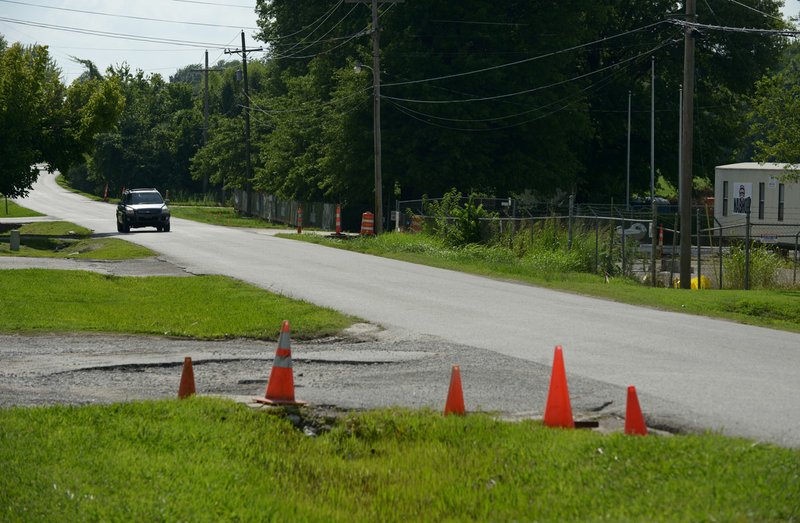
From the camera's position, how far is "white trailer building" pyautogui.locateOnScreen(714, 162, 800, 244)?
150 ft

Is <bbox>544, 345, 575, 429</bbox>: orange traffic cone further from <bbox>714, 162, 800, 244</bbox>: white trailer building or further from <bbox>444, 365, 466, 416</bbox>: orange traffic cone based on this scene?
<bbox>714, 162, 800, 244</bbox>: white trailer building

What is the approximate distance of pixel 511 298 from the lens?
21.2 metres

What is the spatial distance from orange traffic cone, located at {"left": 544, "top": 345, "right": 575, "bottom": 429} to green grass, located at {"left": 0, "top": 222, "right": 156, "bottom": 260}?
25.3 m

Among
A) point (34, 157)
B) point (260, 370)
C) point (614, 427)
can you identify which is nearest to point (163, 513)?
point (614, 427)

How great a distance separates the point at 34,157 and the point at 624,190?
36.0 metres

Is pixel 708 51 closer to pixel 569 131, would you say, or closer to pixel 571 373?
pixel 569 131

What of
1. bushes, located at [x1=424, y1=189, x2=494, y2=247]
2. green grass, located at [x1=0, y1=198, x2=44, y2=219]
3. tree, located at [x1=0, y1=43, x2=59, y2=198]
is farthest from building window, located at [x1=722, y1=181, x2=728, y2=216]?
green grass, located at [x1=0, y1=198, x2=44, y2=219]

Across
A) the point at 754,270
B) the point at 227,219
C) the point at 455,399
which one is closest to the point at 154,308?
the point at 455,399

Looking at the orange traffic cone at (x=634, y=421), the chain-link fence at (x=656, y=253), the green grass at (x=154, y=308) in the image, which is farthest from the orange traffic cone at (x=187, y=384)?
the chain-link fence at (x=656, y=253)

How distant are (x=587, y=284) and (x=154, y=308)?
10.3m

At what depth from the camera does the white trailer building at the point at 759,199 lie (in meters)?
45.7

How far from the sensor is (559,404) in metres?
9.13

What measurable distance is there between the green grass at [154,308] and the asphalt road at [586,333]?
959 millimetres

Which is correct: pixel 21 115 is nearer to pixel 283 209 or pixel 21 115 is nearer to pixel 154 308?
pixel 283 209
